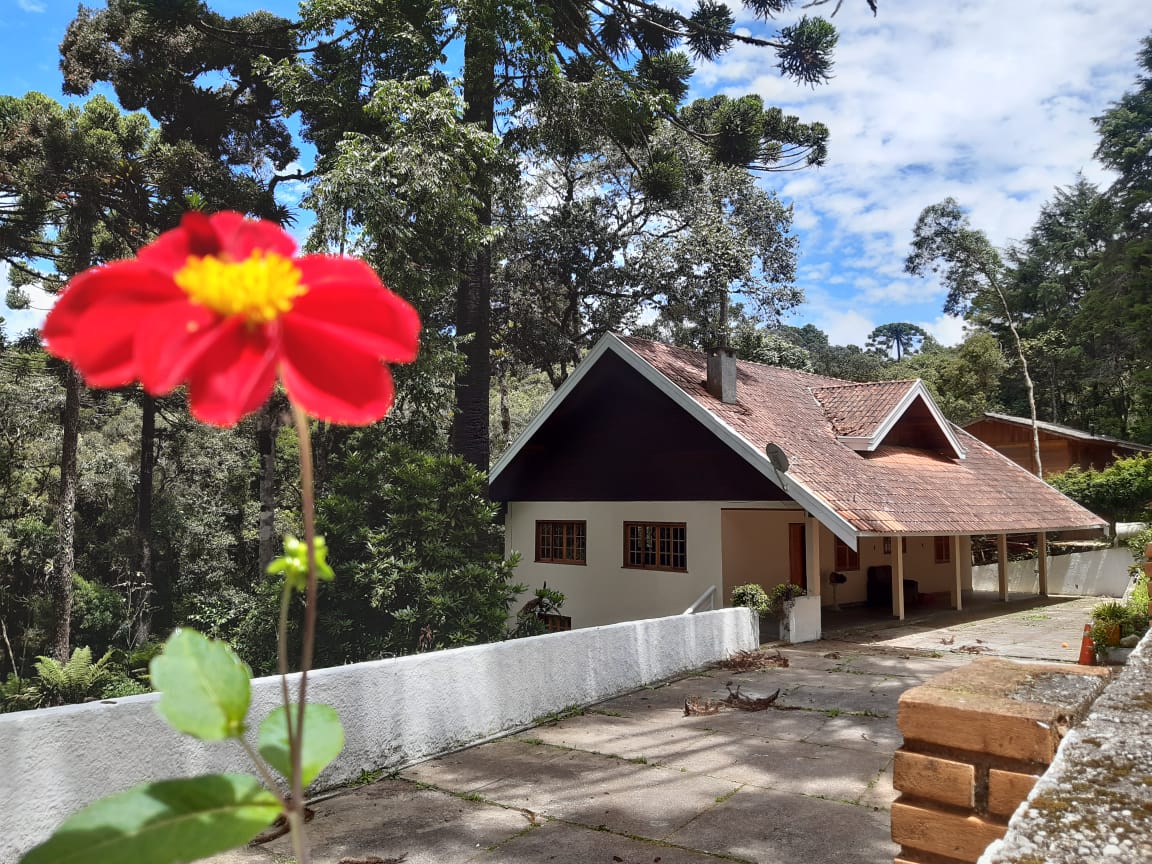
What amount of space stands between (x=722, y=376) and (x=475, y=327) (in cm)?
555

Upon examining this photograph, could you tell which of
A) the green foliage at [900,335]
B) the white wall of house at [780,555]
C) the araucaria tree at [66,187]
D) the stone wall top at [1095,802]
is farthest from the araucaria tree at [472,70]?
the green foliage at [900,335]

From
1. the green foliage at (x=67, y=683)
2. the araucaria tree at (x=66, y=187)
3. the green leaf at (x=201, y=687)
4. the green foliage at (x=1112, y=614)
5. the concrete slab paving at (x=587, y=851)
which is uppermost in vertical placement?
the araucaria tree at (x=66, y=187)

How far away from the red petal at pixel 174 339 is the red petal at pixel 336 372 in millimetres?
54

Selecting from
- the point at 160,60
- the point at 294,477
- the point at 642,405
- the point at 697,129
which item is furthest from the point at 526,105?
the point at 294,477

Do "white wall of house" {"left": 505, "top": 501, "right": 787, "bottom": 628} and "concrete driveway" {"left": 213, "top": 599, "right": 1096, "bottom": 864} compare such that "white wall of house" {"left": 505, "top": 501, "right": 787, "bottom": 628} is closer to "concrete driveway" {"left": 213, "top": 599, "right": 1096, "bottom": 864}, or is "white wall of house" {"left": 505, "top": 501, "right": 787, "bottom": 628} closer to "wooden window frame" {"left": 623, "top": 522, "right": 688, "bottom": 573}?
"wooden window frame" {"left": 623, "top": 522, "right": 688, "bottom": 573}

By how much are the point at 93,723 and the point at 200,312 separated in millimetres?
5541

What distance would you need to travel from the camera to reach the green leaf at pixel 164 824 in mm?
508

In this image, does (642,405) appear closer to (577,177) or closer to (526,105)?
(526,105)

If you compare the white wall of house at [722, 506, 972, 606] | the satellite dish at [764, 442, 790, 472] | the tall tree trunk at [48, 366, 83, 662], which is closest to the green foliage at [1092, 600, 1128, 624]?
the satellite dish at [764, 442, 790, 472]

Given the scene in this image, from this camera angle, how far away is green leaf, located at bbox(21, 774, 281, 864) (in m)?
0.51

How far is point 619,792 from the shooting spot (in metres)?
6.35

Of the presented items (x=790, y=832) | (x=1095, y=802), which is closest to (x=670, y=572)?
(x=790, y=832)

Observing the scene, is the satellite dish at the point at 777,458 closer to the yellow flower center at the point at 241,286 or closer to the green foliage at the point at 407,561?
the green foliage at the point at 407,561

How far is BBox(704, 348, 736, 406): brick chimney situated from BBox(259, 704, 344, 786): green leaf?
17134 mm
